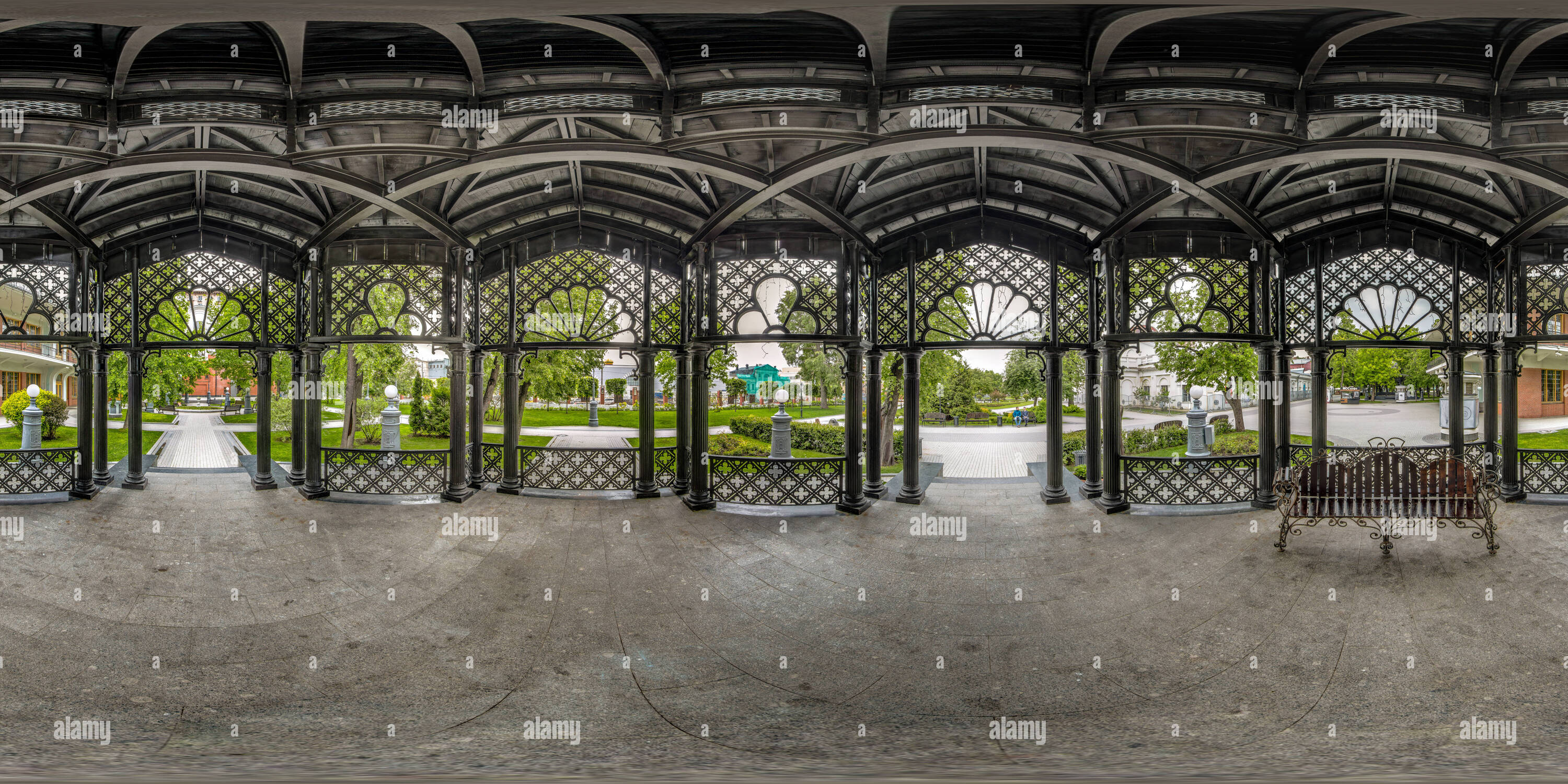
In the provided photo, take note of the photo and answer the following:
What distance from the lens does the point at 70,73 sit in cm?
559

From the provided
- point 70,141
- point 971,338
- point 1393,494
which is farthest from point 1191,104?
point 70,141

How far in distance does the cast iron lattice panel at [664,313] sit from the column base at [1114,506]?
6622 millimetres

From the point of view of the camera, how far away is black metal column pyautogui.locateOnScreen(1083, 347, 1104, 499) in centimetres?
958

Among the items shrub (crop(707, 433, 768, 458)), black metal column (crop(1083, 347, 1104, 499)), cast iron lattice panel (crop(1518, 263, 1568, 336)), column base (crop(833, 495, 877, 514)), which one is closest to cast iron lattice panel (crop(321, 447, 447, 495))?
column base (crop(833, 495, 877, 514))

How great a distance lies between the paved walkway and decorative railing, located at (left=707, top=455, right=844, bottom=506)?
33.8 feet

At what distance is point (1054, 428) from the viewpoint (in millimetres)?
9695

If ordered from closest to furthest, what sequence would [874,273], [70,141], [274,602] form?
[274,602] → [70,141] → [874,273]

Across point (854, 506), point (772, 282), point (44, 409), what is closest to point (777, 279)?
point (772, 282)

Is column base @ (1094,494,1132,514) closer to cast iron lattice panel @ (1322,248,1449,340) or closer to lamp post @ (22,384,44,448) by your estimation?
cast iron lattice panel @ (1322,248,1449,340)

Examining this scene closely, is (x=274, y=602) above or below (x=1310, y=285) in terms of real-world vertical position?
below

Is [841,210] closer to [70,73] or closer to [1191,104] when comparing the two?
[1191,104]

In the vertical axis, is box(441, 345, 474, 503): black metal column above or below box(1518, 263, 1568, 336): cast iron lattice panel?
below

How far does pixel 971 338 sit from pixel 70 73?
978 centimetres

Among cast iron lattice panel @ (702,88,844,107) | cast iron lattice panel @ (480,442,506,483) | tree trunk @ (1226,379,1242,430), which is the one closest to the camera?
cast iron lattice panel @ (702,88,844,107)
